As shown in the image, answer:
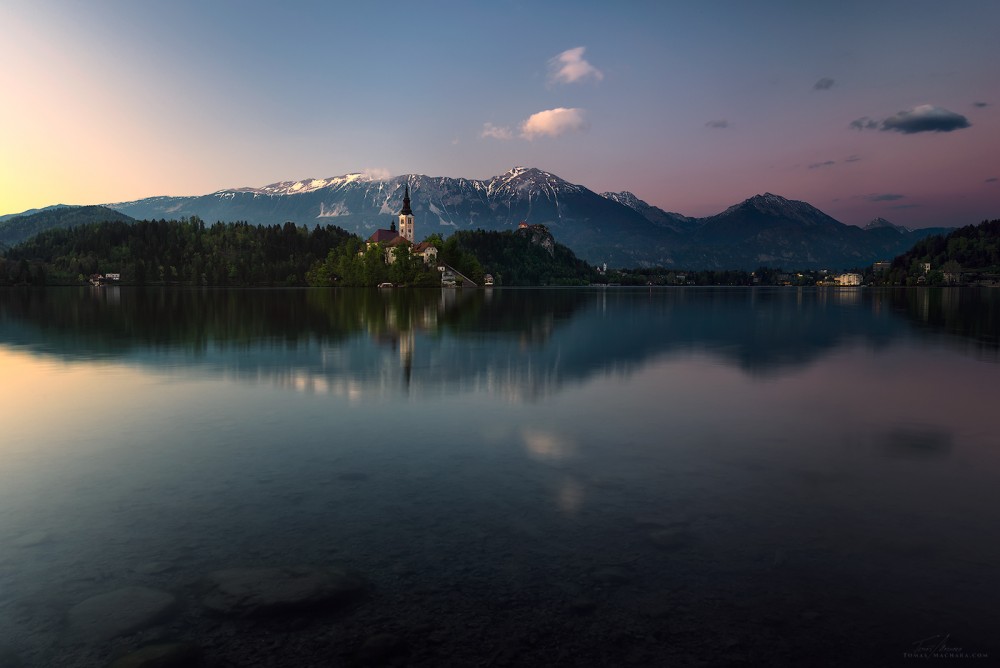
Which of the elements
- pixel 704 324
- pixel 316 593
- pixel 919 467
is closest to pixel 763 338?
pixel 704 324

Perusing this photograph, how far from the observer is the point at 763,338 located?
170 ft

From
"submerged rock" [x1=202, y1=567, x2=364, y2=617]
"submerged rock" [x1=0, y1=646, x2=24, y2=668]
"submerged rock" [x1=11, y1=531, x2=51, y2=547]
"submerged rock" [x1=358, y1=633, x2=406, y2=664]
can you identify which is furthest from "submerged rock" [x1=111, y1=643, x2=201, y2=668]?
"submerged rock" [x1=11, y1=531, x2=51, y2=547]

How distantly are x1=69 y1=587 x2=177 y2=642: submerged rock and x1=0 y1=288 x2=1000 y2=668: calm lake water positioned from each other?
0.04 metres

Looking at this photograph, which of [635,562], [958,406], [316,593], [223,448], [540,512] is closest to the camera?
[316,593]

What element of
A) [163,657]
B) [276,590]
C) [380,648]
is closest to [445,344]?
[276,590]

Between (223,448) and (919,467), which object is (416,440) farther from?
(919,467)

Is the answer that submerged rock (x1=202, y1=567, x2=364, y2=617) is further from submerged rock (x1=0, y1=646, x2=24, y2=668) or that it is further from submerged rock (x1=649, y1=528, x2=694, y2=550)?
submerged rock (x1=649, y1=528, x2=694, y2=550)

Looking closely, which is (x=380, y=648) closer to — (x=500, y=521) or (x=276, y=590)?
(x=276, y=590)

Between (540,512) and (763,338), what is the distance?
45.6 metres

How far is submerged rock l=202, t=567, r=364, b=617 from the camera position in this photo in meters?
8.43

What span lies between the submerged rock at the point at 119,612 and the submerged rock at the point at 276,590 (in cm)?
60

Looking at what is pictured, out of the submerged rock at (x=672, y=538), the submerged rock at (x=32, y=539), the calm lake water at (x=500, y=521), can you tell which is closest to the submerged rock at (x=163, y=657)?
the calm lake water at (x=500, y=521)

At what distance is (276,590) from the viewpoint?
8844 mm

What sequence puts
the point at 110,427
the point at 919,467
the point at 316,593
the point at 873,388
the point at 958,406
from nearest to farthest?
the point at 316,593
the point at 919,467
the point at 110,427
the point at 958,406
the point at 873,388
